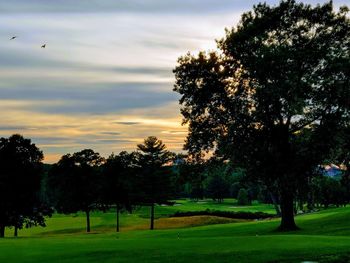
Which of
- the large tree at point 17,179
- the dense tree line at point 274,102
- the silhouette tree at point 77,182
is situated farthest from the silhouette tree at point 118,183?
the dense tree line at point 274,102

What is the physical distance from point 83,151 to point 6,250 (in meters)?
59.0

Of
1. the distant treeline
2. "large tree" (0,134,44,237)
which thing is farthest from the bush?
"large tree" (0,134,44,237)

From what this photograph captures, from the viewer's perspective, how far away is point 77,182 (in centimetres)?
8600

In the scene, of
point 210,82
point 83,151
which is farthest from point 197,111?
point 83,151

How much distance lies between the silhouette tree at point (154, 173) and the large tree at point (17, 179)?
22.9 m

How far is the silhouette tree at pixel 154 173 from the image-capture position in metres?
88.9

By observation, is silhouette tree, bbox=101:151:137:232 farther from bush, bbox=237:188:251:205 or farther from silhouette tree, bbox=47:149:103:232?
bush, bbox=237:188:251:205

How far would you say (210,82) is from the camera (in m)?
42.1

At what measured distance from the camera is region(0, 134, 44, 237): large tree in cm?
6750

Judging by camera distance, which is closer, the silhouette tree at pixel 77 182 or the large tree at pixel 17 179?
the large tree at pixel 17 179

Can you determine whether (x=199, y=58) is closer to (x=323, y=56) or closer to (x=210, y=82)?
(x=210, y=82)

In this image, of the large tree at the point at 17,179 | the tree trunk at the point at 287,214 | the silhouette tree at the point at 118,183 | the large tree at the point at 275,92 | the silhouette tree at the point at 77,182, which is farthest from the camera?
the silhouette tree at the point at 118,183

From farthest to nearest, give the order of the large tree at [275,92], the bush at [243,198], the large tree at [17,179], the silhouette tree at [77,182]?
1. the bush at [243,198]
2. the silhouette tree at [77,182]
3. the large tree at [17,179]
4. the large tree at [275,92]

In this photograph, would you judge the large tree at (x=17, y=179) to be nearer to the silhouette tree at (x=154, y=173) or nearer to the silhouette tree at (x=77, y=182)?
the silhouette tree at (x=77, y=182)
